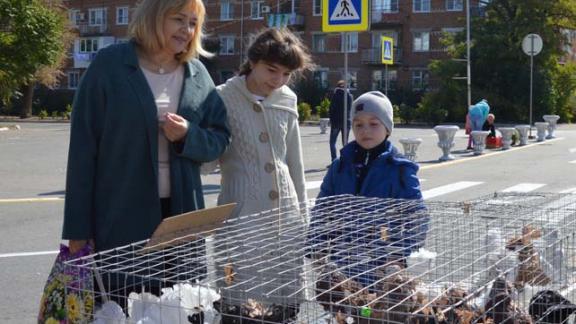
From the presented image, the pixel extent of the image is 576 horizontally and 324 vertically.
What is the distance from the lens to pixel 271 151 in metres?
3.77

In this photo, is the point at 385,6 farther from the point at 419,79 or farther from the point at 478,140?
the point at 478,140

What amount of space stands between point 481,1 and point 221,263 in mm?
48480

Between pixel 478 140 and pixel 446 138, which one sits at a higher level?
pixel 446 138

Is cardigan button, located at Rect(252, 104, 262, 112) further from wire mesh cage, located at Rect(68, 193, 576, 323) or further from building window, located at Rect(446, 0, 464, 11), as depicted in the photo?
building window, located at Rect(446, 0, 464, 11)

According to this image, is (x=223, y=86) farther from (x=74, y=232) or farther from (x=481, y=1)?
(x=481, y=1)

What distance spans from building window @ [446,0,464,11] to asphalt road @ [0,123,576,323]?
96.3ft

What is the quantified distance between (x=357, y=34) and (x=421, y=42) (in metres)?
5.68

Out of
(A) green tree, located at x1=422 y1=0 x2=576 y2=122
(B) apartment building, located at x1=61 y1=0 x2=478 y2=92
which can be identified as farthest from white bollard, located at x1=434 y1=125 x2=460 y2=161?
(B) apartment building, located at x1=61 y1=0 x2=478 y2=92

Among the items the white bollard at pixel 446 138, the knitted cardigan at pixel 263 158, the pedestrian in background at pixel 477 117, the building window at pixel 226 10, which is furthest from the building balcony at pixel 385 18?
the knitted cardigan at pixel 263 158

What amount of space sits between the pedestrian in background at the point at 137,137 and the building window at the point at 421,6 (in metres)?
54.1

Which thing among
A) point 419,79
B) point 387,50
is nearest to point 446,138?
point 387,50

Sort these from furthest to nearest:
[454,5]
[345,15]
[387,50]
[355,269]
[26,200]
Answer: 1. [454,5]
2. [387,50]
3. [26,200]
4. [345,15]
5. [355,269]

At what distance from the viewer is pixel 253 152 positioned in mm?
3727

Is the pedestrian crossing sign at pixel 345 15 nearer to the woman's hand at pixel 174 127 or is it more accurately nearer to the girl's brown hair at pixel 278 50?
the girl's brown hair at pixel 278 50
